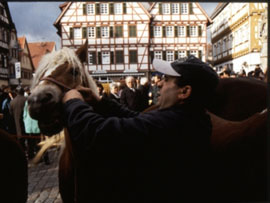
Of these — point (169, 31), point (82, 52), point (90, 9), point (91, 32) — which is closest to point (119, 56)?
point (91, 32)

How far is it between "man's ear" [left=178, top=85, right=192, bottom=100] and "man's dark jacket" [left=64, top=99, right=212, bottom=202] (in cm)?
5

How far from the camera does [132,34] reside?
92.7 ft

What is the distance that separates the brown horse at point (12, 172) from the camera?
5.61 feet

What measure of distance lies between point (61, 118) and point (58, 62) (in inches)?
19.6

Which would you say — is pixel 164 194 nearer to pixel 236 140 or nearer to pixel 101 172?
pixel 101 172

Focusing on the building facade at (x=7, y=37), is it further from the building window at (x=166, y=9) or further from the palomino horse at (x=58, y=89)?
the building window at (x=166, y=9)

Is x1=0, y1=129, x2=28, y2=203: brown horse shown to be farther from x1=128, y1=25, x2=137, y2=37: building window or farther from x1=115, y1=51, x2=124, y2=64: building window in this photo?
x1=128, y1=25, x2=137, y2=37: building window

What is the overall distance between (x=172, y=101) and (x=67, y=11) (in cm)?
2738

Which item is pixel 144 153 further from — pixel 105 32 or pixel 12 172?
pixel 105 32

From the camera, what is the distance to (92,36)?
26.7m

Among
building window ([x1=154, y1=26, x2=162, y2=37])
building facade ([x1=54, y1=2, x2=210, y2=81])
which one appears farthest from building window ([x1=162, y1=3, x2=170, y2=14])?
building window ([x1=154, y1=26, x2=162, y2=37])

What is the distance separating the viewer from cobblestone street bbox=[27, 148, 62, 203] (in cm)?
408

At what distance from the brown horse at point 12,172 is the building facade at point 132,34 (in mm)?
24256

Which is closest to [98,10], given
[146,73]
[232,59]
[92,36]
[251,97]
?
[92,36]
